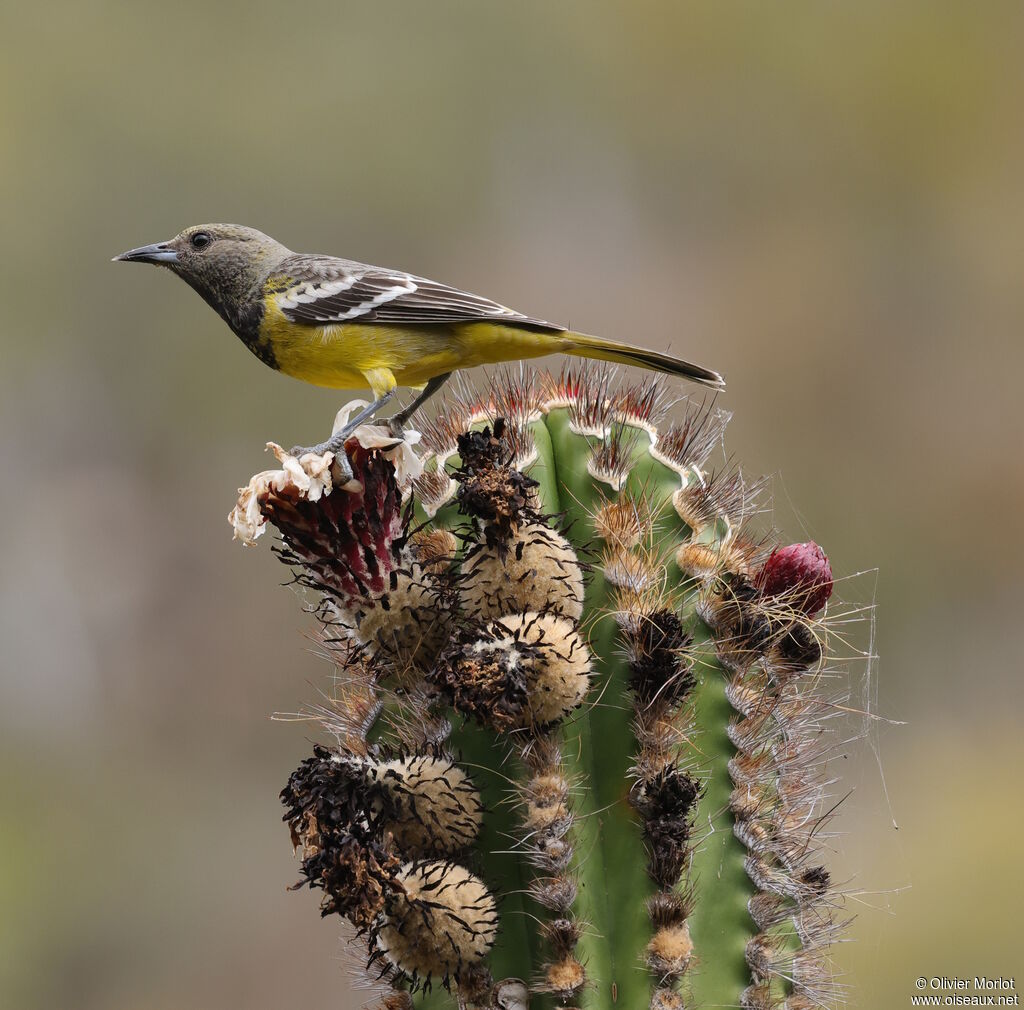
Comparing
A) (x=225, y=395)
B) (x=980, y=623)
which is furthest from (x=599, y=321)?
(x=980, y=623)

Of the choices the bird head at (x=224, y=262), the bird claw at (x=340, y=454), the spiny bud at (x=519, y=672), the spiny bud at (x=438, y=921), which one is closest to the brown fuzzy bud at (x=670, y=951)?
the spiny bud at (x=438, y=921)

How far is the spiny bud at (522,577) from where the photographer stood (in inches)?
62.5

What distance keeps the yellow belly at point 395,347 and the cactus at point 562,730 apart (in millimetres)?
363

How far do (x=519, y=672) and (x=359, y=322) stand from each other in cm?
87

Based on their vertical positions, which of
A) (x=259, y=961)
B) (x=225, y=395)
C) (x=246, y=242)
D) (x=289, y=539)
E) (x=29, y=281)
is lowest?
(x=259, y=961)

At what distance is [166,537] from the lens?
4.86m

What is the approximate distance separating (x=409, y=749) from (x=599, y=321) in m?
3.37

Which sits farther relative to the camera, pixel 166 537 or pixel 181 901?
pixel 166 537

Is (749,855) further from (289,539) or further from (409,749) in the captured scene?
(289,539)

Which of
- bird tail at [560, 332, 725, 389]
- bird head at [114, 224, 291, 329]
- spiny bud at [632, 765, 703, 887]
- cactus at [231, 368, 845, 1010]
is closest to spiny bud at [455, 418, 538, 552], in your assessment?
cactus at [231, 368, 845, 1010]

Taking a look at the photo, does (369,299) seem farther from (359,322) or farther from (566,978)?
(566,978)

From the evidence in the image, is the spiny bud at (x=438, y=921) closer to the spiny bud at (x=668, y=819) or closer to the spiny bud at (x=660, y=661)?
the spiny bud at (x=668, y=819)

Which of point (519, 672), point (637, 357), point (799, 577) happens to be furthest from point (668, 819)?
point (637, 357)

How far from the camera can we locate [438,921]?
58.1 inches
